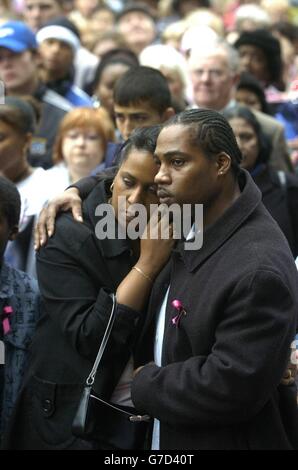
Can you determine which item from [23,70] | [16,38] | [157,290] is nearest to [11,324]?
[157,290]

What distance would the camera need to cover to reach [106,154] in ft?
16.8

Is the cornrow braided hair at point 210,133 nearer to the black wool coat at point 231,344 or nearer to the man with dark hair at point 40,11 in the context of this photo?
A: the black wool coat at point 231,344

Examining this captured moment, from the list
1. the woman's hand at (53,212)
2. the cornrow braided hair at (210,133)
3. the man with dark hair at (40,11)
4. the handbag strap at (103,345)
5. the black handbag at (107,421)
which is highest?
the man with dark hair at (40,11)

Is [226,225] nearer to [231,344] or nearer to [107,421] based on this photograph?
[231,344]

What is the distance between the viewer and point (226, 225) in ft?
9.52

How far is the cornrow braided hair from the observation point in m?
2.92

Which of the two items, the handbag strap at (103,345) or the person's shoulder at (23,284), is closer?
the handbag strap at (103,345)

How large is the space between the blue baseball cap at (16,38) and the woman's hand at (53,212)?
2897mm

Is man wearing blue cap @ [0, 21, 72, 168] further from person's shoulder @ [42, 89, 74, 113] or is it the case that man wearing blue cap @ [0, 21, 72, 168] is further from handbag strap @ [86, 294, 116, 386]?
handbag strap @ [86, 294, 116, 386]

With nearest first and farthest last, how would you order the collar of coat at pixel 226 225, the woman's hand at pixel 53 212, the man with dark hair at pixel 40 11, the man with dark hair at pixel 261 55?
the collar of coat at pixel 226 225, the woman's hand at pixel 53 212, the man with dark hair at pixel 261 55, the man with dark hair at pixel 40 11

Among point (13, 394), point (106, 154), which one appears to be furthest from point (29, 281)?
point (106, 154)

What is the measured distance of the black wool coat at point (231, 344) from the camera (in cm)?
267

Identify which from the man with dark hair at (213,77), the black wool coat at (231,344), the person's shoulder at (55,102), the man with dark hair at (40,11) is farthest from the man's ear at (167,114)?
the man with dark hair at (40,11)
